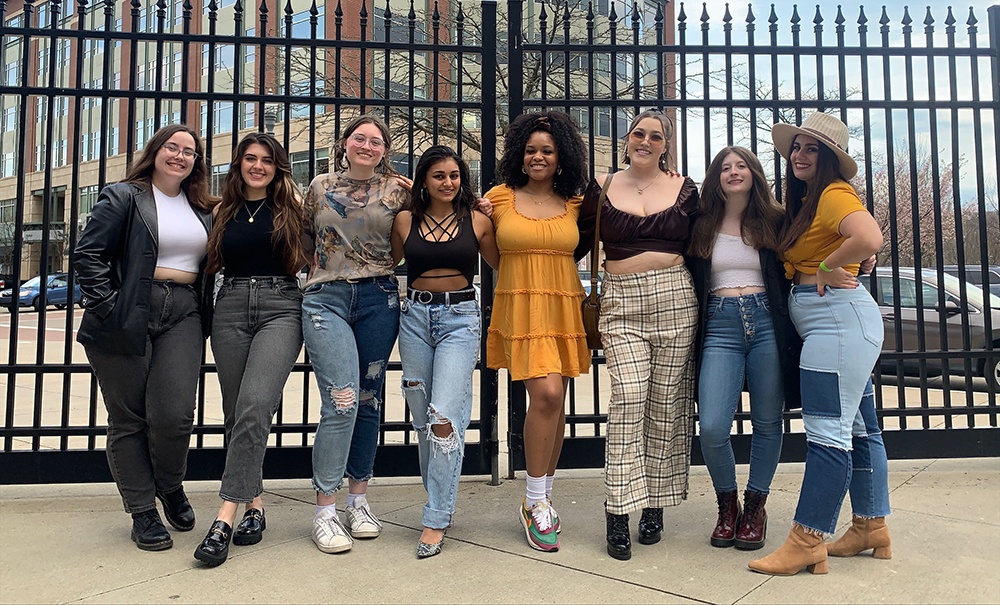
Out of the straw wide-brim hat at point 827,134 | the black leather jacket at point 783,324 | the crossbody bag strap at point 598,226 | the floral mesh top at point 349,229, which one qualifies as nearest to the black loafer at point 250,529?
the floral mesh top at point 349,229

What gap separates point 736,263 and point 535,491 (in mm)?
1492

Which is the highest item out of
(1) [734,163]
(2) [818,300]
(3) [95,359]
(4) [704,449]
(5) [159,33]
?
(5) [159,33]

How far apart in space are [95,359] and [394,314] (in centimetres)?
144

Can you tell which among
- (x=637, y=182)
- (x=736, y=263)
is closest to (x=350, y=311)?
(x=637, y=182)

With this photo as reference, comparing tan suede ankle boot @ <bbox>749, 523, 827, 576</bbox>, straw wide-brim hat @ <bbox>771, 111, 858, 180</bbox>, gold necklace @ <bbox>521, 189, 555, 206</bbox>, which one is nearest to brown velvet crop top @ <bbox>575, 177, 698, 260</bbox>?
gold necklace @ <bbox>521, 189, 555, 206</bbox>

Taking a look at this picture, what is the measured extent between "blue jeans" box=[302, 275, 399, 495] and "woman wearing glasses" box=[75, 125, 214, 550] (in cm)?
62

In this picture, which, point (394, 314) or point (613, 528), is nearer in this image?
point (613, 528)

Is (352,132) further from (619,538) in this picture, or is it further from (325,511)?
(619,538)

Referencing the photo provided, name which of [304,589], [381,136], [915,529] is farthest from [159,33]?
[915,529]

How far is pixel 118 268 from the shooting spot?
3.49 metres

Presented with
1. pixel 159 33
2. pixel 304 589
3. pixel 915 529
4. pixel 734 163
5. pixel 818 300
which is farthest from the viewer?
pixel 159 33

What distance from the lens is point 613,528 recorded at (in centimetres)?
342

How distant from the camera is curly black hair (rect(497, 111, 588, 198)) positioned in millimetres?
3723

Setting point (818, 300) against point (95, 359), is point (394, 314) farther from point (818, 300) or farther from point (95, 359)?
point (818, 300)
